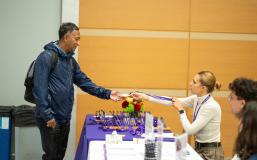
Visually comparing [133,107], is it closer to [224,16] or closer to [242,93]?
[242,93]

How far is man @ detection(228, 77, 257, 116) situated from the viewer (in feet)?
8.83

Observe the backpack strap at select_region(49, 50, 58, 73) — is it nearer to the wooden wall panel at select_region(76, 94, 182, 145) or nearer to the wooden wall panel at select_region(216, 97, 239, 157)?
the wooden wall panel at select_region(76, 94, 182, 145)

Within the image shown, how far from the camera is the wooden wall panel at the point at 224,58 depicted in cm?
522

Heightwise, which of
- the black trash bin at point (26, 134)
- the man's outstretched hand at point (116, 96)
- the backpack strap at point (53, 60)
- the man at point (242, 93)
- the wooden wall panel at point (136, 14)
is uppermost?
the wooden wall panel at point (136, 14)

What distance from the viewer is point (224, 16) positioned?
17.1 feet

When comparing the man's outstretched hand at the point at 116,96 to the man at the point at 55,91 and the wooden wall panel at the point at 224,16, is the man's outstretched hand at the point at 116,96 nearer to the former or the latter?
the man at the point at 55,91

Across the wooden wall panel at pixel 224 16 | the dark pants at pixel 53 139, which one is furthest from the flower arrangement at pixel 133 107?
the wooden wall panel at pixel 224 16

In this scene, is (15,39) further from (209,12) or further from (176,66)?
(209,12)

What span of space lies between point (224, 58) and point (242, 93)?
2.62m

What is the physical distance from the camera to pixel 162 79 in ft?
17.1

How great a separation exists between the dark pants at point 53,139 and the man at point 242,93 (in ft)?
5.59

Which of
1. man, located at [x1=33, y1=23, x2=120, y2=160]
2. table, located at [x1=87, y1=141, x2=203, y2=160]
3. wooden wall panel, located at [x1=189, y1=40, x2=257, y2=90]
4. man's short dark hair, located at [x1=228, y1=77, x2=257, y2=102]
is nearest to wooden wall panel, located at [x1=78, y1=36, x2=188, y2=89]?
wooden wall panel, located at [x1=189, y1=40, x2=257, y2=90]

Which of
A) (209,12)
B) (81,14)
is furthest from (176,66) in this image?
(81,14)

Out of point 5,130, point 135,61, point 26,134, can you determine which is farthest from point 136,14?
point 5,130
